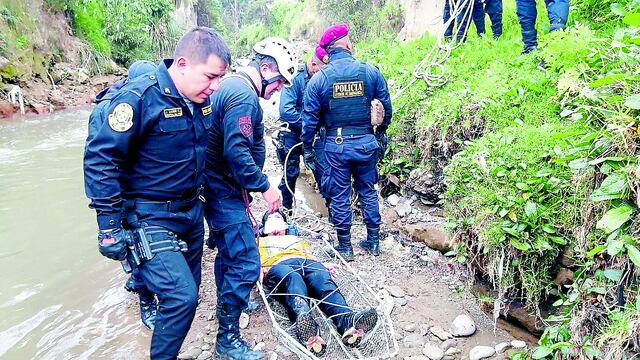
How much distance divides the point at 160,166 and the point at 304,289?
1443 millimetres

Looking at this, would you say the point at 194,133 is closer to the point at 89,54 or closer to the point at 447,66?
the point at 447,66

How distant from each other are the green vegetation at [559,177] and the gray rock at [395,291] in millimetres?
859

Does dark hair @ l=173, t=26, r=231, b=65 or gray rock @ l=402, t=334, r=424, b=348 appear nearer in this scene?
dark hair @ l=173, t=26, r=231, b=65

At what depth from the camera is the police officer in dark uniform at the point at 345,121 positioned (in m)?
4.64

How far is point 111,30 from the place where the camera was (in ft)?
65.2

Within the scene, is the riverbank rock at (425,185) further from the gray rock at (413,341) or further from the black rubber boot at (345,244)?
the gray rock at (413,341)

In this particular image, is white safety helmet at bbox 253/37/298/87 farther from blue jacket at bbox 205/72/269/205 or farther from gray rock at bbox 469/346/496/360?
gray rock at bbox 469/346/496/360

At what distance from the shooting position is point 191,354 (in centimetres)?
347

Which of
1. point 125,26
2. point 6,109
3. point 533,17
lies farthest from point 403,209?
point 125,26

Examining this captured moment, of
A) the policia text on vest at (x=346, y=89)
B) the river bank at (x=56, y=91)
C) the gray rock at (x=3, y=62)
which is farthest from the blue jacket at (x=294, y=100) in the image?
the gray rock at (x=3, y=62)

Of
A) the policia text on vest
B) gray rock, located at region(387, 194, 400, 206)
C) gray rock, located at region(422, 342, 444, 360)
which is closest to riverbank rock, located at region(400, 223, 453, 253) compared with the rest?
gray rock, located at region(387, 194, 400, 206)

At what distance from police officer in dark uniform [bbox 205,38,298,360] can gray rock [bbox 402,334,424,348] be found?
1108mm

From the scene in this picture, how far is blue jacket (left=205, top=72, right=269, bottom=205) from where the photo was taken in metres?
3.17

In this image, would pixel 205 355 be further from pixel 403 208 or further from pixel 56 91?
pixel 56 91
